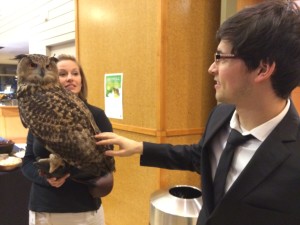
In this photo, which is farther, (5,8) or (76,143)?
(5,8)

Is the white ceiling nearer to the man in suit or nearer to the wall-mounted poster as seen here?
the wall-mounted poster

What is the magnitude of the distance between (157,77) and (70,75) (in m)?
0.69

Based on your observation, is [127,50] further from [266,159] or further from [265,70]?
[266,159]

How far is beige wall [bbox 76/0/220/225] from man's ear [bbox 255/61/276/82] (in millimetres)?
1185

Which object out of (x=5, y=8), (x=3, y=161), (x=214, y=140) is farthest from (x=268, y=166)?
(x=5, y=8)

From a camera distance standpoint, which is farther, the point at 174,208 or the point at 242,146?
the point at 174,208

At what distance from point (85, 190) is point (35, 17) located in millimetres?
5144

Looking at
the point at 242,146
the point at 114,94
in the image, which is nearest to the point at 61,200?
the point at 242,146

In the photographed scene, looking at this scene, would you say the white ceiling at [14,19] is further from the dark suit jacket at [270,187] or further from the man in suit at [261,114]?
the dark suit jacket at [270,187]

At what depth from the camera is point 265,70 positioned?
2.74 ft

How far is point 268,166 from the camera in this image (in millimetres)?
780

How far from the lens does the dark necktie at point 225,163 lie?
0.91 metres

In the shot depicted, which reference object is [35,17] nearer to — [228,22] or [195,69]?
[195,69]

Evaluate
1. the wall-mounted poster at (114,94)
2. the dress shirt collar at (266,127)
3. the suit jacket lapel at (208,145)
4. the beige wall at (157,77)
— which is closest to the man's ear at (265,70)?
the dress shirt collar at (266,127)
